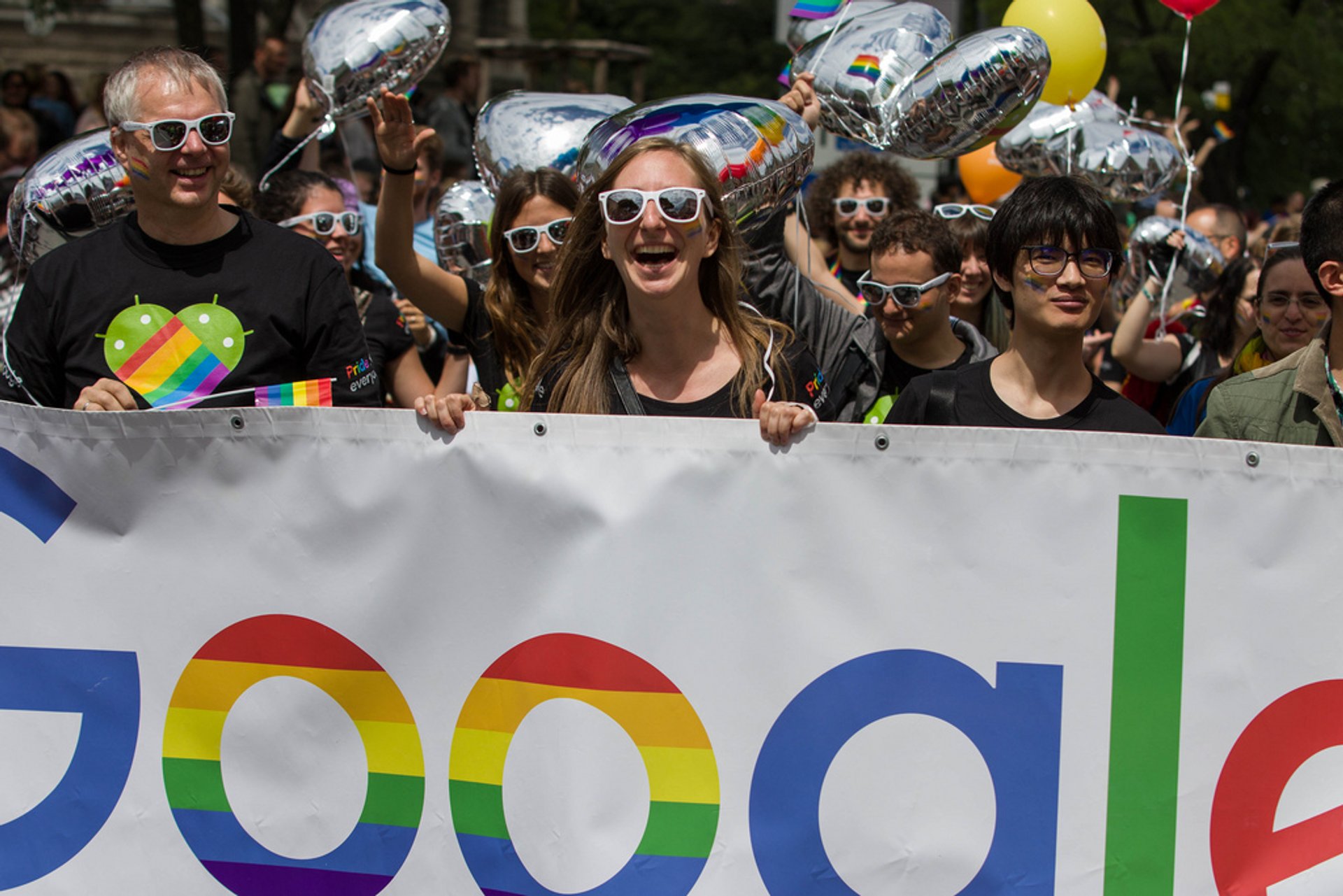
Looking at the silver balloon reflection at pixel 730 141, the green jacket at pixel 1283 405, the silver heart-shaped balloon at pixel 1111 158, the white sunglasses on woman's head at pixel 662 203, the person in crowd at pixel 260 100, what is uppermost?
the white sunglasses on woman's head at pixel 662 203

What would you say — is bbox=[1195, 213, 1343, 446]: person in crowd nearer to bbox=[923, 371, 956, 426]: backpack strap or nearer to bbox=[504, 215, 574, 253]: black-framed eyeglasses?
bbox=[923, 371, 956, 426]: backpack strap

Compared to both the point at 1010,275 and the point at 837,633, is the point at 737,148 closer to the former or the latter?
the point at 1010,275

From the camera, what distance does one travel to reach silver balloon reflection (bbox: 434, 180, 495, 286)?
487 centimetres

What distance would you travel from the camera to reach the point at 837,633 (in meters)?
2.75

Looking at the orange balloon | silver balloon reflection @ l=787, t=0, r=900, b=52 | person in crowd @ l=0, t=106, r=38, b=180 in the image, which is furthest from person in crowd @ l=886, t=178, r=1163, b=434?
person in crowd @ l=0, t=106, r=38, b=180

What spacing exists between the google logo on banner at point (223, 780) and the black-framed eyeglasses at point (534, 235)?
1.43m

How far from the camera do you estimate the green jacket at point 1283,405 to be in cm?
288

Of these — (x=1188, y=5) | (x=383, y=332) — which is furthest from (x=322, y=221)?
(x=1188, y=5)

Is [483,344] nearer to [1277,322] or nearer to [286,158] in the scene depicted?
[286,158]

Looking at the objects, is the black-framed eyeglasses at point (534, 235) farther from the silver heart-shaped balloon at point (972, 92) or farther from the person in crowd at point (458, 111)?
the person in crowd at point (458, 111)

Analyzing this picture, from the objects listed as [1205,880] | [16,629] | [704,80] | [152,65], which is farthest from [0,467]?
[704,80]

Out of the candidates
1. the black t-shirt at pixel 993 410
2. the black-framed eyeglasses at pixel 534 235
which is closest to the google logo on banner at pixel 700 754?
the black t-shirt at pixel 993 410

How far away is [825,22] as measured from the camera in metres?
4.88

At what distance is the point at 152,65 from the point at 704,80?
110 ft
